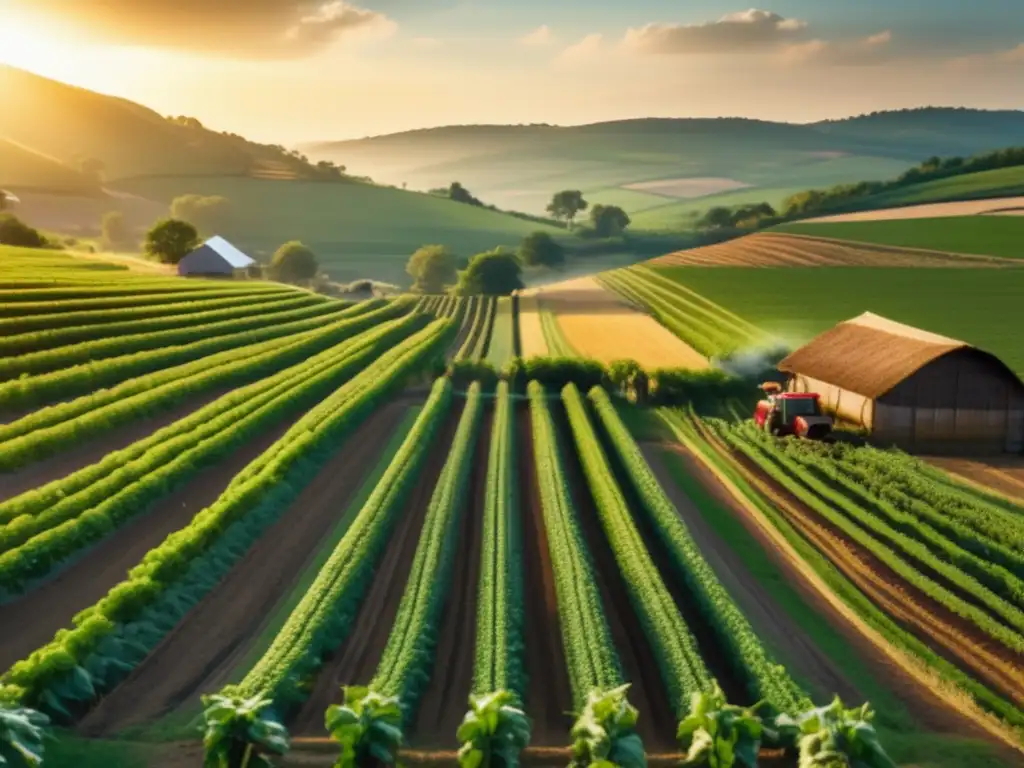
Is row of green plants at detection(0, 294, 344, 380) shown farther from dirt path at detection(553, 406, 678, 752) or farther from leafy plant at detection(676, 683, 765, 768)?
leafy plant at detection(676, 683, 765, 768)

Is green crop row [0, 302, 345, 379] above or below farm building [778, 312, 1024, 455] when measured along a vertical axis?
above

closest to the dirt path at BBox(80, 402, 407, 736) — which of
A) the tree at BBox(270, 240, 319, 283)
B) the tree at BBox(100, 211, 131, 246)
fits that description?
the tree at BBox(270, 240, 319, 283)

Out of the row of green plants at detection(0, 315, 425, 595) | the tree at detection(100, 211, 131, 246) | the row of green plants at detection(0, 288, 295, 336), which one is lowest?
the row of green plants at detection(0, 315, 425, 595)

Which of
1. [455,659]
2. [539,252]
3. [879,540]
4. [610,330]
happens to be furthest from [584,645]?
[539,252]

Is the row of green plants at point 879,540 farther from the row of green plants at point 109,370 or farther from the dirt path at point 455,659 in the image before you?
the row of green plants at point 109,370

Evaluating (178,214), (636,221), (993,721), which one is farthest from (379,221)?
(993,721)

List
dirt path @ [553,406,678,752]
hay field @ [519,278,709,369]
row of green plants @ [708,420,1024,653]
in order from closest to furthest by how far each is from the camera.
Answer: dirt path @ [553,406,678,752] < row of green plants @ [708,420,1024,653] < hay field @ [519,278,709,369]

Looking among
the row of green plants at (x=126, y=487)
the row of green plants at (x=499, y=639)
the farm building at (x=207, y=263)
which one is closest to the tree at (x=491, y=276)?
the farm building at (x=207, y=263)

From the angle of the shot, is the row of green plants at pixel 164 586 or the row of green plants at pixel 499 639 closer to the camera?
the row of green plants at pixel 499 639

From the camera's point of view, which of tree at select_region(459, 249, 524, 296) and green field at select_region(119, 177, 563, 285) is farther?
green field at select_region(119, 177, 563, 285)
